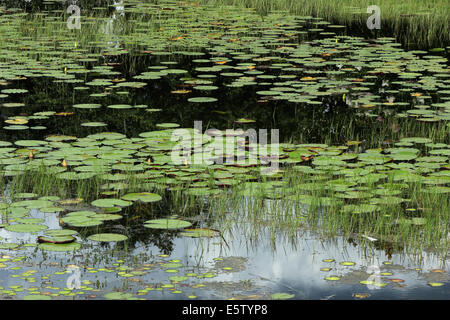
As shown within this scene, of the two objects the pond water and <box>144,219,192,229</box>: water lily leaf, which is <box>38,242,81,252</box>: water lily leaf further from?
<box>144,219,192,229</box>: water lily leaf

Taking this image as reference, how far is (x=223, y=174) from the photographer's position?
5191 millimetres

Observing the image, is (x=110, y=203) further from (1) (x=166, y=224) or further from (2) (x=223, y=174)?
(2) (x=223, y=174)

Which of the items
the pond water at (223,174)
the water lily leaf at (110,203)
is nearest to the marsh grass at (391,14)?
the pond water at (223,174)

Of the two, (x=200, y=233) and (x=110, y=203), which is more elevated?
(x=110, y=203)

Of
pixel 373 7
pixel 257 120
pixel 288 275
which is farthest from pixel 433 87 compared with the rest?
pixel 373 7

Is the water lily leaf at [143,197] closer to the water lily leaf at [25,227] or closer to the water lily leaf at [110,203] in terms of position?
the water lily leaf at [110,203]

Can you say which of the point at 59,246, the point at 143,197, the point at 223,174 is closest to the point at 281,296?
the point at 59,246

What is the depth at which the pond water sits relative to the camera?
3838mm

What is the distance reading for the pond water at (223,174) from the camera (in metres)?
3.84

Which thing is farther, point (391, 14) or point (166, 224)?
point (391, 14)

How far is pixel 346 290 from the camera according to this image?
12.0 ft

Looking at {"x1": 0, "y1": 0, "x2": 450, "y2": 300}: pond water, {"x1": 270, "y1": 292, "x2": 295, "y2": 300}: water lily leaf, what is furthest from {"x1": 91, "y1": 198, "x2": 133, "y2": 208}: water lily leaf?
{"x1": 270, "y1": 292, "x2": 295, "y2": 300}: water lily leaf

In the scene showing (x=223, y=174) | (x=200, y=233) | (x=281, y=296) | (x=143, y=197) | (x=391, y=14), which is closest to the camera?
(x=281, y=296)
